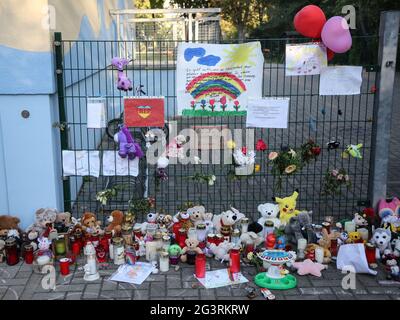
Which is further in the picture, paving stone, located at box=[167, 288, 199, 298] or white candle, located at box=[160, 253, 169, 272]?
white candle, located at box=[160, 253, 169, 272]

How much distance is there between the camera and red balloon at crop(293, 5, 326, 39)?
548 centimetres

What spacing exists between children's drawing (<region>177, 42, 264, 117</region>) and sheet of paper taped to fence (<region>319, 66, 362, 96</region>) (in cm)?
75

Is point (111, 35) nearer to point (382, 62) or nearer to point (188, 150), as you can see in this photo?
point (188, 150)

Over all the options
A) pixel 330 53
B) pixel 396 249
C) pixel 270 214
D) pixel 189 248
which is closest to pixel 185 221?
pixel 189 248

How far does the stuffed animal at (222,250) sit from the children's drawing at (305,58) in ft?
7.04

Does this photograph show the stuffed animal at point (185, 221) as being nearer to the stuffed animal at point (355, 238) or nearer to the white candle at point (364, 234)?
the stuffed animal at point (355, 238)

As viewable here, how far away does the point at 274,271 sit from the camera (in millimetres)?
4738

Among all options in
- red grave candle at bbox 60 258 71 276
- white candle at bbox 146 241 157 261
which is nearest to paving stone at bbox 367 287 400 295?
white candle at bbox 146 241 157 261

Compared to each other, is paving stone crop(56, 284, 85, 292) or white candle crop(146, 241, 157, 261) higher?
white candle crop(146, 241, 157, 261)

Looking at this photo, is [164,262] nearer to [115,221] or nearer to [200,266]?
[200,266]

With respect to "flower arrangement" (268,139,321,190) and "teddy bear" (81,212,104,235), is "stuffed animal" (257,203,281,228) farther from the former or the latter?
"teddy bear" (81,212,104,235)

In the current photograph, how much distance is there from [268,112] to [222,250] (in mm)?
1735

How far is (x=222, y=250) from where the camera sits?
202 inches
